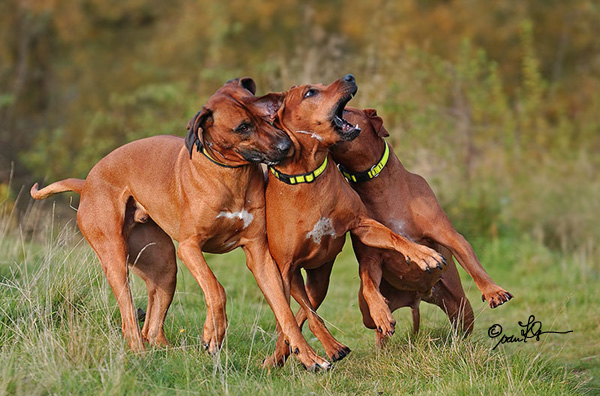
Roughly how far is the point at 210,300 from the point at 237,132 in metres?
1.09

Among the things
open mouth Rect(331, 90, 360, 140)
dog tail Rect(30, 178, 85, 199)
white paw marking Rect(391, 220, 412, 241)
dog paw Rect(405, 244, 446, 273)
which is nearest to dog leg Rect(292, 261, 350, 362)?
white paw marking Rect(391, 220, 412, 241)

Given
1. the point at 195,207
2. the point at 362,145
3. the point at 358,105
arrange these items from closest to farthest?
the point at 195,207 → the point at 362,145 → the point at 358,105

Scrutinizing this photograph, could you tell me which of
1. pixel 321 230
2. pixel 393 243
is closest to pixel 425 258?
pixel 393 243

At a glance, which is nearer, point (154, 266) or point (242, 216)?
point (242, 216)

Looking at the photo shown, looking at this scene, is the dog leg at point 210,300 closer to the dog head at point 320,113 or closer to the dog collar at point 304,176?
the dog collar at point 304,176

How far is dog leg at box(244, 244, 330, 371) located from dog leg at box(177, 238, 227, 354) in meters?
0.32

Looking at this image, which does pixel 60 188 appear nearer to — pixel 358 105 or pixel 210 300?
pixel 210 300

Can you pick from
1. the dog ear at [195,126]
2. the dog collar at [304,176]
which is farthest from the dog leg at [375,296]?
the dog ear at [195,126]

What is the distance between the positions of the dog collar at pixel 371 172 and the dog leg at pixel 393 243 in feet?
1.35

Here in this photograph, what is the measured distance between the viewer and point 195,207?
5492 mm

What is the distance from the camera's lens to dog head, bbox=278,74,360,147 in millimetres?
5418

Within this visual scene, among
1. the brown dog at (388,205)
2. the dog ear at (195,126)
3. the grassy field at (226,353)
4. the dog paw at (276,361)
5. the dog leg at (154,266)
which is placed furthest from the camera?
the dog leg at (154,266)

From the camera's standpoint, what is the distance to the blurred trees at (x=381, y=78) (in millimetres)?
12695

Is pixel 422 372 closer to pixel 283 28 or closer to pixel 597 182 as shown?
pixel 597 182
